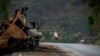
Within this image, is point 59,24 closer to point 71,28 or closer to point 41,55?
point 71,28

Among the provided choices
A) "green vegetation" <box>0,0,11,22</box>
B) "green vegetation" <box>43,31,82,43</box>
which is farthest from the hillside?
"green vegetation" <box>0,0,11,22</box>

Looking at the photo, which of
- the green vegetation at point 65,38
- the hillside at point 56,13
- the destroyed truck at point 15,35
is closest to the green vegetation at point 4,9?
the destroyed truck at point 15,35

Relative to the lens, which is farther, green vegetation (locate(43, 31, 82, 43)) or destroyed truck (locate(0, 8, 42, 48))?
green vegetation (locate(43, 31, 82, 43))

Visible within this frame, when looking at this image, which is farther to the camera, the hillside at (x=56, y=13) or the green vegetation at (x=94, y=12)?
the hillside at (x=56, y=13)

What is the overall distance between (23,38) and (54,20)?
166 ft

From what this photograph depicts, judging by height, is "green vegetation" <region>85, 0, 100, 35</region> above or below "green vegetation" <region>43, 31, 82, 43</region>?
above

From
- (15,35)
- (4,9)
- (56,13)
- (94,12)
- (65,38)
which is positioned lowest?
(65,38)

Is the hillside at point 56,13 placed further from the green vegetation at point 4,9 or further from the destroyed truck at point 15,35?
the green vegetation at point 4,9

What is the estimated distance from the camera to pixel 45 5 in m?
80.2

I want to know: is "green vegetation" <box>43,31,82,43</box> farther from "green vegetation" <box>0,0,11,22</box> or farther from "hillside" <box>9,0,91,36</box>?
"green vegetation" <box>0,0,11,22</box>

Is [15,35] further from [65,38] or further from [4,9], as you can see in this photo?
[65,38]

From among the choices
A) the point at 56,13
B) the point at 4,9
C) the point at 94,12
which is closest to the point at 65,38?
the point at 56,13

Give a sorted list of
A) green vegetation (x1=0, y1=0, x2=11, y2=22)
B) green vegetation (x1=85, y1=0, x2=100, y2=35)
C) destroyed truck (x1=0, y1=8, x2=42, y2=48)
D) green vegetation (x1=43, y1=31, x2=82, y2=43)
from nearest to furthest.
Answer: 1. green vegetation (x1=0, y1=0, x2=11, y2=22)
2. green vegetation (x1=85, y1=0, x2=100, y2=35)
3. destroyed truck (x1=0, y1=8, x2=42, y2=48)
4. green vegetation (x1=43, y1=31, x2=82, y2=43)

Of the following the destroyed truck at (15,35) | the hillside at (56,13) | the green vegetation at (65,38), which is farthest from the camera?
the hillside at (56,13)
